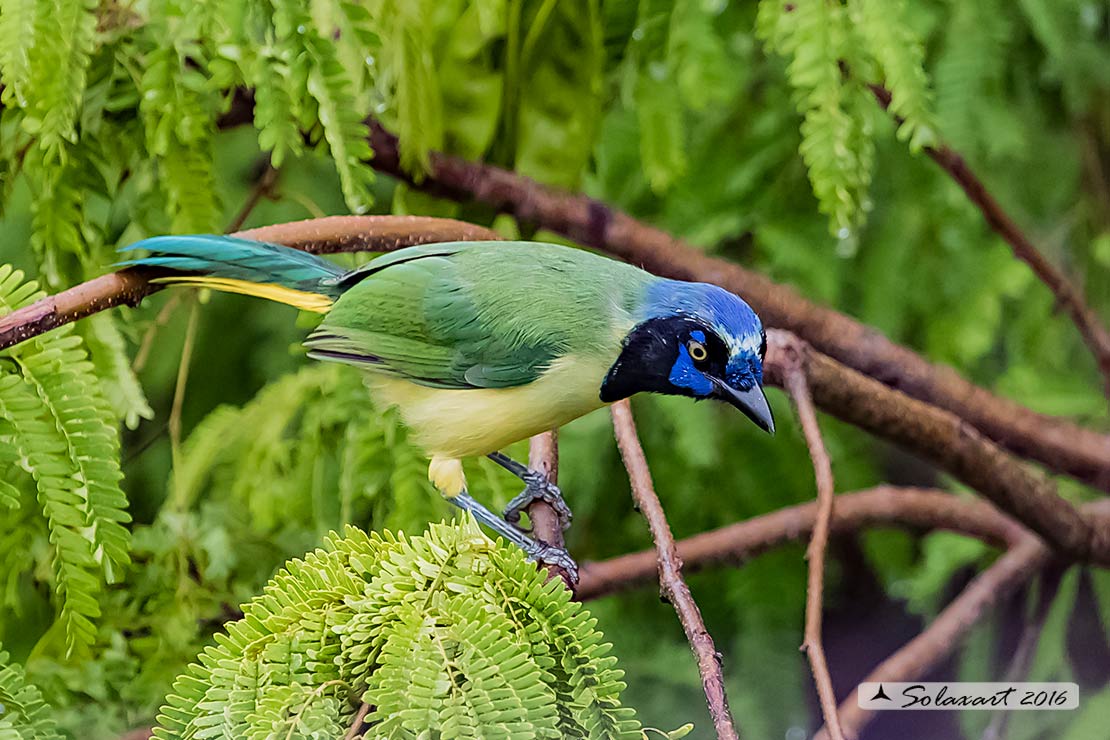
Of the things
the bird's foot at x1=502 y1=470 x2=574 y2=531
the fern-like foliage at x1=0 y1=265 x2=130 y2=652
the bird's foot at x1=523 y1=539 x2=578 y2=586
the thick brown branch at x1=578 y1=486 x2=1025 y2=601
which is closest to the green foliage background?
the fern-like foliage at x1=0 y1=265 x2=130 y2=652

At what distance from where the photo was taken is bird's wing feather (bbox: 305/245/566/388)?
Answer: 1851 mm

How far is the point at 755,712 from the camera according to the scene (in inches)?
125

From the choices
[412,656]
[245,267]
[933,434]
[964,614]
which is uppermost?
[245,267]

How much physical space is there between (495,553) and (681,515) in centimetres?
204

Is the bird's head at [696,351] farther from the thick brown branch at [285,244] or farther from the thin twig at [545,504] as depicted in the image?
the thick brown branch at [285,244]

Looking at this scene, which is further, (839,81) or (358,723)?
(839,81)

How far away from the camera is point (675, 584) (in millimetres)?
1493

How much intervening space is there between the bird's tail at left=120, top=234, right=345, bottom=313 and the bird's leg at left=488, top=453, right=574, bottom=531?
1.37 ft

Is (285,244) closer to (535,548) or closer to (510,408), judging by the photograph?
(510,408)

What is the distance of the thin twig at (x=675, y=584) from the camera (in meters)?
1.21

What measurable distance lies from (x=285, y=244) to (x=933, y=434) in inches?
52.2

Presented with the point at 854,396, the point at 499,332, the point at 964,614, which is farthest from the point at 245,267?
the point at 964,614

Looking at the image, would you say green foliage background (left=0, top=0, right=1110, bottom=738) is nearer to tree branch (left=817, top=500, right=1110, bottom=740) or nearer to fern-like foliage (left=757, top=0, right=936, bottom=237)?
fern-like foliage (left=757, top=0, right=936, bottom=237)

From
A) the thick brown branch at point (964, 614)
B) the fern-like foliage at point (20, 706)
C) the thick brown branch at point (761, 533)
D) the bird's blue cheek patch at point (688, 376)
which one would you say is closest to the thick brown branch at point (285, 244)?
the fern-like foliage at point (20, 706)
